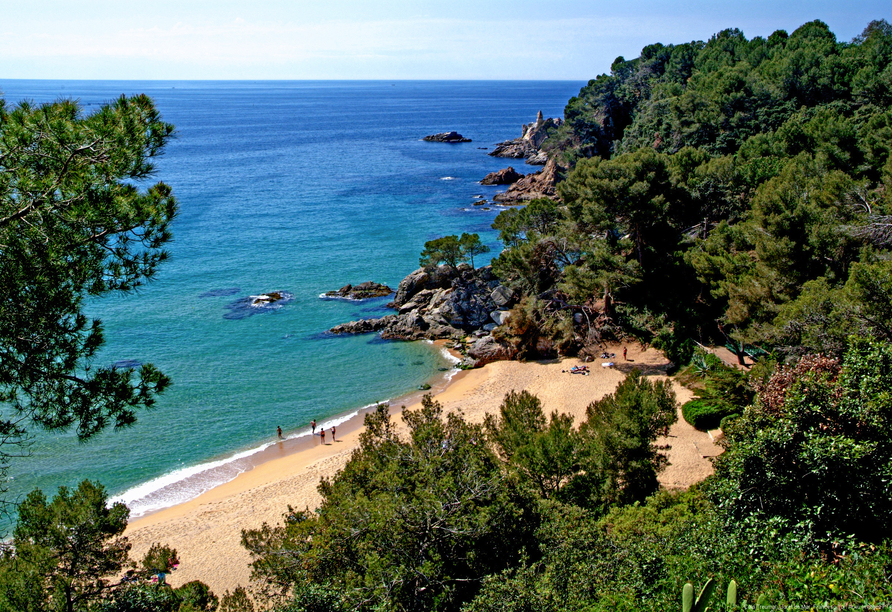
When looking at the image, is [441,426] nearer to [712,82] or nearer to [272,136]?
[712,82]

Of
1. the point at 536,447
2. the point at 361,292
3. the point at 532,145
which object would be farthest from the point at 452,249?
the point at 532,145

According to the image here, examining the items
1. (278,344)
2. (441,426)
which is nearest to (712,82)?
(278,344)

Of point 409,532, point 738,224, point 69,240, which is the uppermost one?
point 69,240

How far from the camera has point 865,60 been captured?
42.9 m

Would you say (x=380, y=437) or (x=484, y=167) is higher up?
(x=484, y=167)

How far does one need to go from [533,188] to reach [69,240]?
63.7 meters

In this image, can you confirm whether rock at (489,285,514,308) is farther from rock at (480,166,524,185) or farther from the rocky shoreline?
rock at (480,166,524,185)

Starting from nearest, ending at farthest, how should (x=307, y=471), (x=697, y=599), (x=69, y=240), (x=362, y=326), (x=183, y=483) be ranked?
(x=697, y=599), (x=69, y=240), (x=183, y=483), (x=307, y=471), (x=362, y=326)

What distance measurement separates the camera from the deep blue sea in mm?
24453

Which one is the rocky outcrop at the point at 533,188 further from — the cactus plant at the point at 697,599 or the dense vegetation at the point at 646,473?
the cactus plant at the point at 697,599

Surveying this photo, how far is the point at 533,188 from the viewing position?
6806 cm

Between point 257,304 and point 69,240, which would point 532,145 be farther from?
point 69,240

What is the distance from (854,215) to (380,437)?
17906 millimetres

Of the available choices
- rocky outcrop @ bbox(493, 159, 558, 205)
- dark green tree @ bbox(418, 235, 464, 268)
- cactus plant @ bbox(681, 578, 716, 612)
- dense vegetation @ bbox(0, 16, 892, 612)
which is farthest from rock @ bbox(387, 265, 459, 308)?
cactus plant @ bbox(681, 578, 716, 612)
